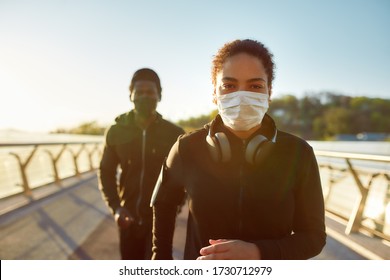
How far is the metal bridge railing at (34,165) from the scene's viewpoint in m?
4.78

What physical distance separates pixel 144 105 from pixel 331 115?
2342 inches

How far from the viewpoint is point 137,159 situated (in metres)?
1.89

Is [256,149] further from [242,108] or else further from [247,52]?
[247,52]

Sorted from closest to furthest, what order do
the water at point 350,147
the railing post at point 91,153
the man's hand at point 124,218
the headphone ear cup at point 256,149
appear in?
the headphone ear cup at point 256,149 < the man's hand at point 124,218 < the water at point 350,147 < the railing post at point 91,153

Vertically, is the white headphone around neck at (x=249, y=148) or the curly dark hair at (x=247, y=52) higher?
the curly dark hair at (x=247, y=52)

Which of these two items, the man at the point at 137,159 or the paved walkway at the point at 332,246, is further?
the paved walkway at the point at 332,246

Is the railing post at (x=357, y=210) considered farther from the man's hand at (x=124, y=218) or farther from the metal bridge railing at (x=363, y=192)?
the man's hand at (x=124, y=218)

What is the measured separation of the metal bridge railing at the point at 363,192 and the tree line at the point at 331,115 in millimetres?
35880

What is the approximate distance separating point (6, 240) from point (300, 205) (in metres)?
3.38

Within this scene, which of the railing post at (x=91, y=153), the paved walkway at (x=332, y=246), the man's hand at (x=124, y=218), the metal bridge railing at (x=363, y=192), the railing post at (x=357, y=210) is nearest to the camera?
the man's hand at (x=124, y=218)

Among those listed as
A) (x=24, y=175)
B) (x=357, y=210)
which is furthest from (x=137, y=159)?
(x=24, y=175)

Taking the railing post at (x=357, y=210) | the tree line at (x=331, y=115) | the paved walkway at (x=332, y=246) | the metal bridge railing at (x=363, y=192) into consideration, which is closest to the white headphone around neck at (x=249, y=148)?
the metal bridge railing at (x=363, y=192)

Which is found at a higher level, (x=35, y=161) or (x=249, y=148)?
(x=249, y=148)

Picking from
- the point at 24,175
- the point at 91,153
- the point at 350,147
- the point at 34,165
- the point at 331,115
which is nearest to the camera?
the point at 24,175
